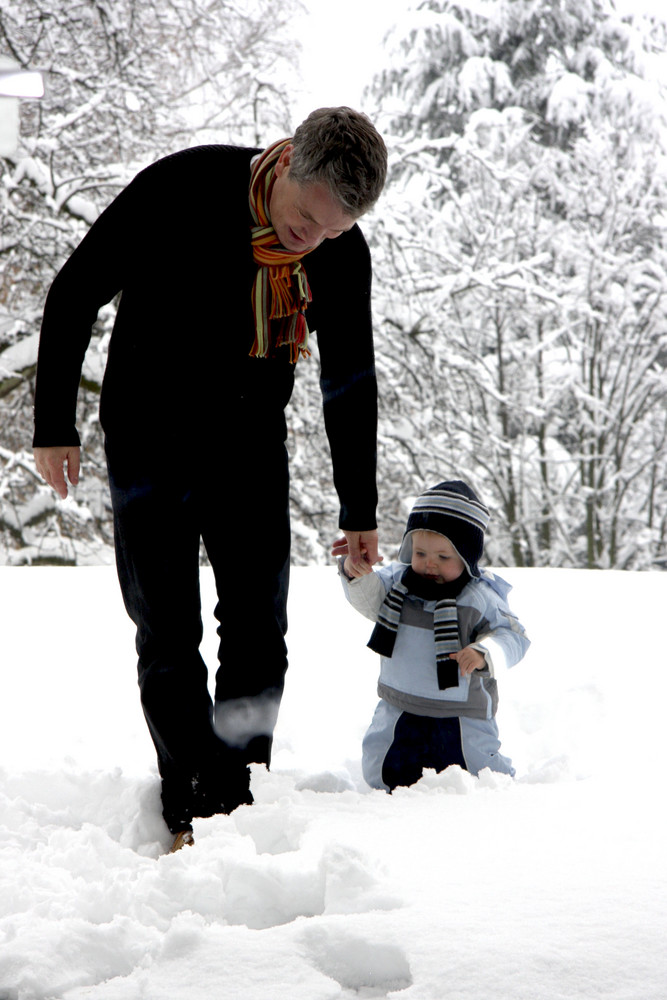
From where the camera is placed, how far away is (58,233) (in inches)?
312

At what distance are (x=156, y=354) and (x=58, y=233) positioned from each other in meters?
6.44

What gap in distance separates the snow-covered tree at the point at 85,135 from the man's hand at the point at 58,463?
583 cm

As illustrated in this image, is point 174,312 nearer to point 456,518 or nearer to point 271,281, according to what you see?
point 271,281

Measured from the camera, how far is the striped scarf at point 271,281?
2.01 meters

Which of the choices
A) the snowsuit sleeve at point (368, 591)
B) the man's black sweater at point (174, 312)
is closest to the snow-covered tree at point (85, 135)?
the snowsuit sleeve at point (368, 591)

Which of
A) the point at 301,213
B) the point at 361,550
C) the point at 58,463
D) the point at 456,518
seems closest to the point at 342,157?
the point at 301,213

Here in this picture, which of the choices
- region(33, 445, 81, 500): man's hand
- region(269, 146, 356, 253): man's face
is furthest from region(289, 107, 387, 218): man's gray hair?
region(33, 445, 81, 500): man's hand

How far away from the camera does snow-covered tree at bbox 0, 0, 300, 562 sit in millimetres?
7941

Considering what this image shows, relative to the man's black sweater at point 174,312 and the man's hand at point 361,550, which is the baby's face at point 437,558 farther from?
the man's black sweater at point 174,312

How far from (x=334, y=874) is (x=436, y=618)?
3.82ft

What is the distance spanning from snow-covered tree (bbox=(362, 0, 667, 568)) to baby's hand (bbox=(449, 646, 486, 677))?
7.59m

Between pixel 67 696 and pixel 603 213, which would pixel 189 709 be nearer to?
pixel 67 696

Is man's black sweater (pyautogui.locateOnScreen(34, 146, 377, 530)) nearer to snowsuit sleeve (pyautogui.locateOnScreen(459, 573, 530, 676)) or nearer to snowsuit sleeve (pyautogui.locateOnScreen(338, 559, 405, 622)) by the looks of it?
snowsuit sleeve (pyautogui.locateOnScreen(338, 559, 405, 622))

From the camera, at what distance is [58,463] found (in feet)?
6.89
